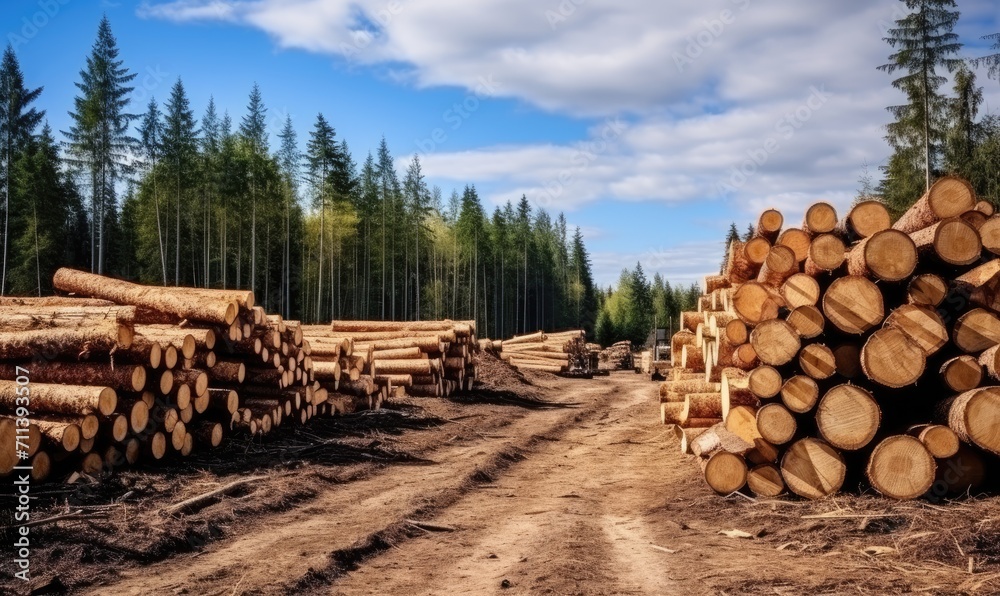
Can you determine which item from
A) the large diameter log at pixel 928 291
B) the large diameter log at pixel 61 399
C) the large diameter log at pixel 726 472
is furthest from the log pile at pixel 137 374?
the large diameter log at pixel 928 291

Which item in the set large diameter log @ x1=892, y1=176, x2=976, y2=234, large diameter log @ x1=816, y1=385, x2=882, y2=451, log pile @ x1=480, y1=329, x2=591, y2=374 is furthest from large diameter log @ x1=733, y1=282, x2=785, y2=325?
log pile @ x1=480, y1=329, x2=591, y2=374

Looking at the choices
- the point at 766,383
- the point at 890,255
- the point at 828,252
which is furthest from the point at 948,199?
the point at 766,383

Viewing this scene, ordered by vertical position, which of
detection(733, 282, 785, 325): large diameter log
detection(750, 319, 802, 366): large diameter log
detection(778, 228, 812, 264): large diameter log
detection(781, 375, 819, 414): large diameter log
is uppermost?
detection(778, 228, 812, 264): large diameter log

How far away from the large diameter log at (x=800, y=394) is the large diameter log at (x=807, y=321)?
1.80 feet

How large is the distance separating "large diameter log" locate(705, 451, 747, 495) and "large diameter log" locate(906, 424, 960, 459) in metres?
1.86

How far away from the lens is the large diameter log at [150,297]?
1107cm

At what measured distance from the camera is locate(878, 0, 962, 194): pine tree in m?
27.5

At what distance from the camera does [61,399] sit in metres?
8.30

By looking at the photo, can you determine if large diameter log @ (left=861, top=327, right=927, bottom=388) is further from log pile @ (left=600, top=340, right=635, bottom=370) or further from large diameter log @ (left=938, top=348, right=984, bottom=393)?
log pile @ (left=600, top=340, right=635, bottom=370)

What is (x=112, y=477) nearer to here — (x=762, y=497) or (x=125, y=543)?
(x=125, y=543)

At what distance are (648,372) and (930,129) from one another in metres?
17.1

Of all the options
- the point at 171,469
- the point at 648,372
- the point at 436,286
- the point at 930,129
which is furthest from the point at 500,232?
the point at 171,469

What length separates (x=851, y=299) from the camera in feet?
25.8

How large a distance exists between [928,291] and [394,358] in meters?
13.6
